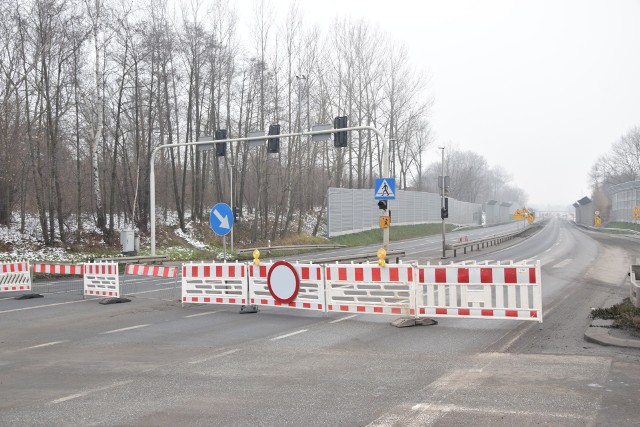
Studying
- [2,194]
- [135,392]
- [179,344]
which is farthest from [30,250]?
→ [135,392]

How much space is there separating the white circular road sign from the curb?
5.94m

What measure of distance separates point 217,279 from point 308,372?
22.7ft

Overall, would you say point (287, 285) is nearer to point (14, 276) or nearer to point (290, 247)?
point (14, 276)

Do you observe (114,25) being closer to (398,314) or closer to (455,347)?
(398,314)

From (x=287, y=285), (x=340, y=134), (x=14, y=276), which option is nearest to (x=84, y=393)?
(x=287, y=285)

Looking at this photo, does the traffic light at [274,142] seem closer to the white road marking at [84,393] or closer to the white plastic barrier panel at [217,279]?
the white plastic barrier panel at [217,279]

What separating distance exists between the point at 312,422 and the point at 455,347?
4.30m

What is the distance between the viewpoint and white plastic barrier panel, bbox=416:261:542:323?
1095 centimetres

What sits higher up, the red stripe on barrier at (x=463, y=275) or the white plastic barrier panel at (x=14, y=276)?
the red stripe on barrier at (x=463, y=275)

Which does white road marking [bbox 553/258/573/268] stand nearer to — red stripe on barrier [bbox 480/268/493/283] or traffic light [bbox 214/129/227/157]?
traffic light [bbox 214/129/227/157]

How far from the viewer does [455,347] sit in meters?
9.31

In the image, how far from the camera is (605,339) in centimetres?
912

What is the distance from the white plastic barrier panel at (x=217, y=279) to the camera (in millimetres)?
14070

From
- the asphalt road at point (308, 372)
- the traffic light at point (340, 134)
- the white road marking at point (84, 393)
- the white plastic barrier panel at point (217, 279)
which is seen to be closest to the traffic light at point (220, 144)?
the traffic light at point (340, 134)
